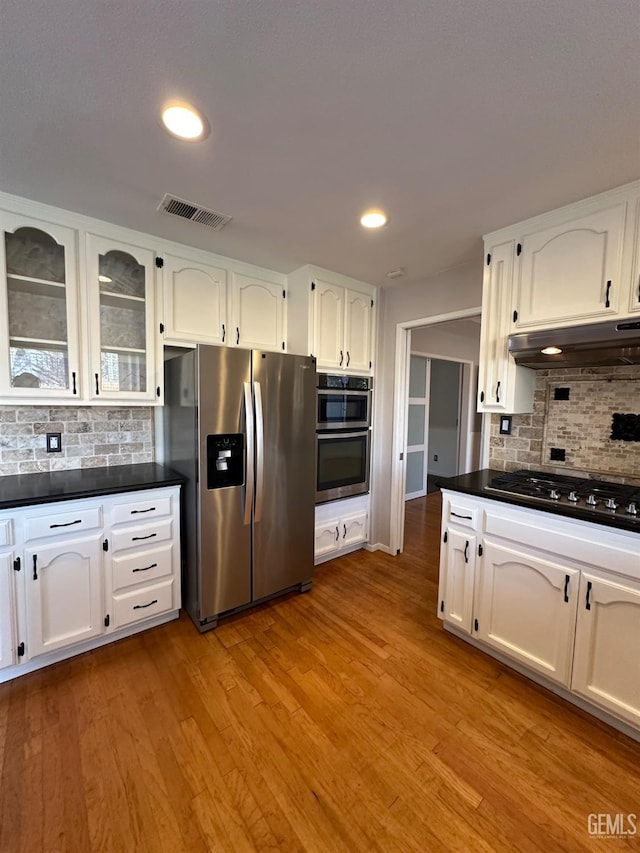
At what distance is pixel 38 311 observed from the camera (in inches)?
81.0

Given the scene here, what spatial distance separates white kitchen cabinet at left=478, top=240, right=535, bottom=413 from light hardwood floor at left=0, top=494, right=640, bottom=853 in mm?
1508

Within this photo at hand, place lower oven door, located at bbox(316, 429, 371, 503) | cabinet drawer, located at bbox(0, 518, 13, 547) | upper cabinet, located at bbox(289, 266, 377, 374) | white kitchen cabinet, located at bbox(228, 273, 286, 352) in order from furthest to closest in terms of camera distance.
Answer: lower oven door, located at bbox(316, 429, 371, 503), upper cabinet, located at bbox(289, 266, 377, 374), white kitchen cabinet, located at bbox(228, 273, 286, 352), cabinet drawer, located at bbox(0, 518, 13, 547)

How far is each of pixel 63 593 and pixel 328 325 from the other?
245 cm

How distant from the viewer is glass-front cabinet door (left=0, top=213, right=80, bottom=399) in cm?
192

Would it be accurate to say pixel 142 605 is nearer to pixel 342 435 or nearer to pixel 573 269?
pixel 342 435

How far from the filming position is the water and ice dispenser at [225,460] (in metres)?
2.16

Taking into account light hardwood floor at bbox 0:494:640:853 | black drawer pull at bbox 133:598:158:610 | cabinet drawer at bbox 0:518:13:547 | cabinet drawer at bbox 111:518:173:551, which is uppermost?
cabinet drawer at bbox 0:518:13:547

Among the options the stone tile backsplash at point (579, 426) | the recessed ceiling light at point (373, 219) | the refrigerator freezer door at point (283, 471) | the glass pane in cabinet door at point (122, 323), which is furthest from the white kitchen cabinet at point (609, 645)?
the glass pane in cabinet door at point (122, 323)

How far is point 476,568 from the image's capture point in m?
2.00

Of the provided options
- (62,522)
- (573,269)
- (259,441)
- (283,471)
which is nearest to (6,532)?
(62,522)

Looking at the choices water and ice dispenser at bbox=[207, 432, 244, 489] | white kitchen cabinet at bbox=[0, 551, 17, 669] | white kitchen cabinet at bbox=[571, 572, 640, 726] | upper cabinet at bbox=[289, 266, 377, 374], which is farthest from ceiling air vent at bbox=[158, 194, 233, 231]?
white kitchen cabinet at bbox=[571, 572, 640, 726]

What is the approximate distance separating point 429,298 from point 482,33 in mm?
1982

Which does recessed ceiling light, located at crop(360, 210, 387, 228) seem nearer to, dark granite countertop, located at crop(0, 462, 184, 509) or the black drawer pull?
dark granite countertop, located at crop(0, 462, 184, 509)

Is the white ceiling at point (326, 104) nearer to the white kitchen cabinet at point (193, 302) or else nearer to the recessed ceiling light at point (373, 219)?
the recessed ceiling light at point (373, 219)
